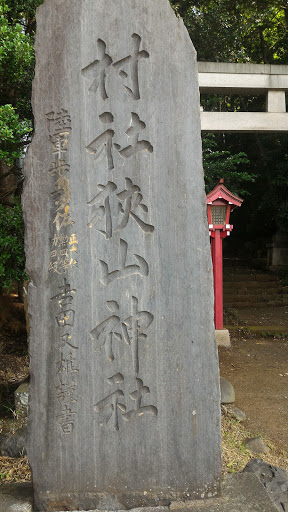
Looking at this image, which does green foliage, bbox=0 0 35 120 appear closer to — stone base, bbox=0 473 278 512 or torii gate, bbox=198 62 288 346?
torii gate, bbox=198 62 288 346

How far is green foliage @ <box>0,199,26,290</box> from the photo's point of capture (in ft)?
15.3

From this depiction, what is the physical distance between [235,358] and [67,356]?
5.80m

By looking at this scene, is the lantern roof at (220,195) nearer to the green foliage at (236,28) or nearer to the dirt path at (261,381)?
the dirt path at (261,381)

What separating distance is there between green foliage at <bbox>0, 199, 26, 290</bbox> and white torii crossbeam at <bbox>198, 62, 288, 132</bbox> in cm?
394

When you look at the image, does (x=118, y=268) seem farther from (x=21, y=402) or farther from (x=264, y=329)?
(x=264, y=329)

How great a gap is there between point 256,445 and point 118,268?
2713mm

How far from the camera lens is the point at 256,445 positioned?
4.14m

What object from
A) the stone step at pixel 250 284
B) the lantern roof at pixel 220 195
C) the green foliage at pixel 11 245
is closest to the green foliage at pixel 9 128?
the green foliage at pixel 11 245

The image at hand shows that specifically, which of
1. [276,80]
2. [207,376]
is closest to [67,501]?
[207,376]

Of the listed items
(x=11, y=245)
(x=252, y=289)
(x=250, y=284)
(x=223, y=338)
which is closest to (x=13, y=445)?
(x=11, y=245)

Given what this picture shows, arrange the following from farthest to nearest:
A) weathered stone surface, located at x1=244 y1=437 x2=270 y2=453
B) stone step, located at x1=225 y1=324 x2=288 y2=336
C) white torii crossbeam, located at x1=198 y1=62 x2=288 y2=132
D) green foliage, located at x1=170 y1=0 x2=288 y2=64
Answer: green foliage, located at x1=170 y1=0 x2=288 y2=64, stone step, located at x1=225 y1=324 x2=288 y2=336, white torii crossbeam, located at x1=198 y1=62 x2=288 y2=132, weathered stone surface, located at x1=244 y1=437 x2=270 y2=453

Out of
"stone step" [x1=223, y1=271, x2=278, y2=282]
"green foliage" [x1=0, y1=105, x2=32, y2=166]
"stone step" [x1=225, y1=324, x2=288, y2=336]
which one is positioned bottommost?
"stone step" [x1=225, y1=324, x2=288, y2=336]

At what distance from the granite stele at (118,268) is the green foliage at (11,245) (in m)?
2.21

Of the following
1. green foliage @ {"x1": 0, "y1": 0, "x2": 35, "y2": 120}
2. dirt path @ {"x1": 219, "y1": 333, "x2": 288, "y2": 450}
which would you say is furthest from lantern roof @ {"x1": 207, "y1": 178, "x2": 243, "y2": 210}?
green foliage @ {"x1": 0, "y1": 0, "x2": 35, "y2": 120}
